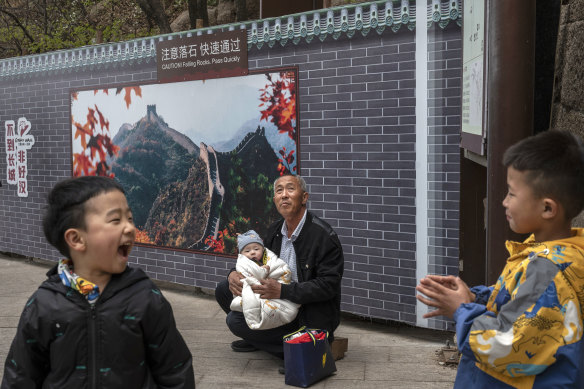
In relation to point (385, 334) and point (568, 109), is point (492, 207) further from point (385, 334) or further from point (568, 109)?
point (385, 334)

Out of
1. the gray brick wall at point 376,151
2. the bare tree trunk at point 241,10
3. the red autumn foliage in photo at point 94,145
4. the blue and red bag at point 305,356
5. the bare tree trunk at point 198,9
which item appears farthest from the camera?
the bare tree trunk at point 241,10

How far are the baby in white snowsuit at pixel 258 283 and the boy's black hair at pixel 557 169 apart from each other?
295 cm

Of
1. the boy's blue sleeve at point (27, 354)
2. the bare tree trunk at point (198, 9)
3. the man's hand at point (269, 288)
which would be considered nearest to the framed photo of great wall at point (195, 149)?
the man's hand at point (269, 288)

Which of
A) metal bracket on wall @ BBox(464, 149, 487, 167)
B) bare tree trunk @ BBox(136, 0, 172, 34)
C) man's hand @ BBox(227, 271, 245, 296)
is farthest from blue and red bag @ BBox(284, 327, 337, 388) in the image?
bare tree trunk @ BBox(136, 0, 172, 34)

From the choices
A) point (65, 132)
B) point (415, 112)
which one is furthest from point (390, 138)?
point (65, 132)

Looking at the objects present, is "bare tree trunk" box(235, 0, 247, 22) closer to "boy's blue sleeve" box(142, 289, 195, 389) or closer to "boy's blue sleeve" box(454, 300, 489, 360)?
"boy's blue sleeve" box(142, 289, 195, 389)

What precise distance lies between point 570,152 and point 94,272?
1547 mm

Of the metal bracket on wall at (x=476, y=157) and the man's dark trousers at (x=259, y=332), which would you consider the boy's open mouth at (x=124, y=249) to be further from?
the man's dark trousers at (x=259, y=332)

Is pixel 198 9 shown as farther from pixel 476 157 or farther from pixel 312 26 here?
pixel 476 157

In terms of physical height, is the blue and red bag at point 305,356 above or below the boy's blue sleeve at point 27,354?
below

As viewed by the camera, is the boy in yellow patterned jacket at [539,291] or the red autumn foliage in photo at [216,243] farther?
the red autumn foliage in photo at [216,243]

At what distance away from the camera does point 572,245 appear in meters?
2.28

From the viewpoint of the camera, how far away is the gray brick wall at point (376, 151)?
19.6ft

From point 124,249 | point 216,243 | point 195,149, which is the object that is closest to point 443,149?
point 216,243
